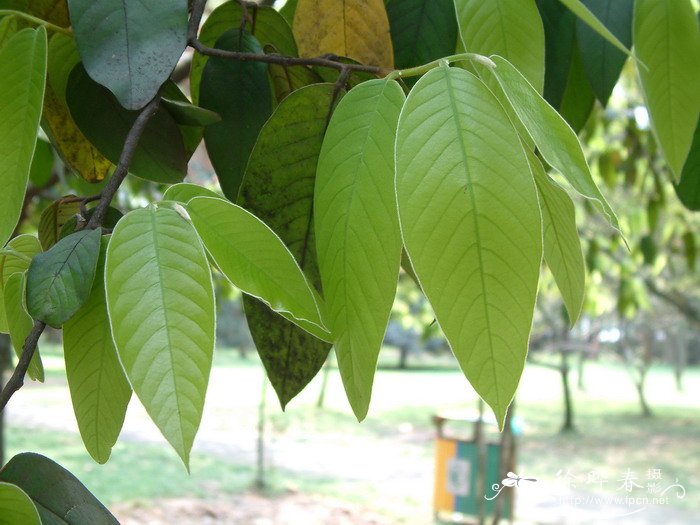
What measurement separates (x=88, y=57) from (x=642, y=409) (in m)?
9.22

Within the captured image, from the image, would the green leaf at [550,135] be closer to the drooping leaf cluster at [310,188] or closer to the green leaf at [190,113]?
the drooping leaf cluster at [310,188]

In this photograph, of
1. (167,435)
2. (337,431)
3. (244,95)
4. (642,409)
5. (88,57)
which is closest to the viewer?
(167,435)

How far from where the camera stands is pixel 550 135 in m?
0.26

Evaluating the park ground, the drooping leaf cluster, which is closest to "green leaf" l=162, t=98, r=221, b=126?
the drooping leaf cluster

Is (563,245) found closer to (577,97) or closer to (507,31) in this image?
(507,31)

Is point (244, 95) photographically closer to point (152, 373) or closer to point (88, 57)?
point (88, 57)

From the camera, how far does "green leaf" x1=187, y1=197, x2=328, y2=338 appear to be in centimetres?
26

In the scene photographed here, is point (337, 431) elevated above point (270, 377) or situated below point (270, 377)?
below

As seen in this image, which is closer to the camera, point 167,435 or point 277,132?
point 167,435

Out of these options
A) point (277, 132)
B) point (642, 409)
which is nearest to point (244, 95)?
point (277, 132)

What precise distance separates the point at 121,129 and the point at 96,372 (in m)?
0.14

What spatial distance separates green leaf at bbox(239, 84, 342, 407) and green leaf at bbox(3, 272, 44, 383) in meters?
0.08

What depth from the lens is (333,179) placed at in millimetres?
273

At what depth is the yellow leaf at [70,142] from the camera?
1.38ft
